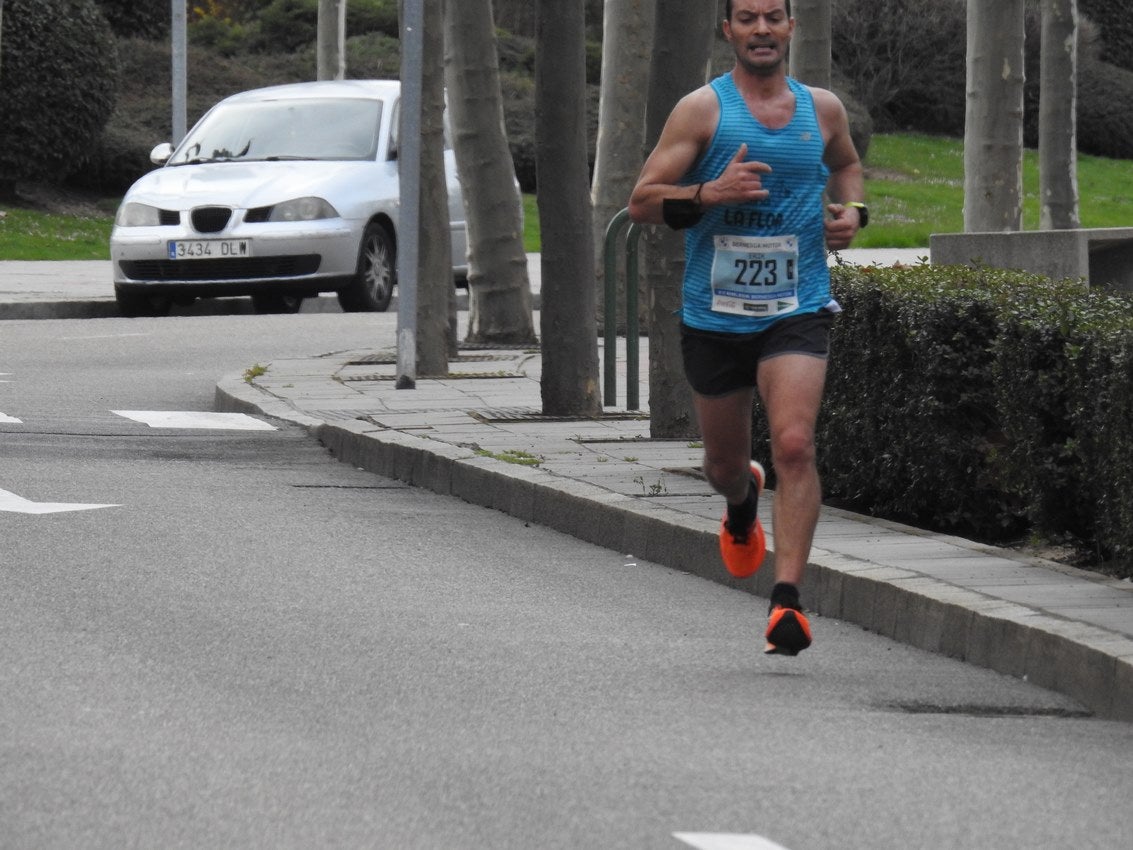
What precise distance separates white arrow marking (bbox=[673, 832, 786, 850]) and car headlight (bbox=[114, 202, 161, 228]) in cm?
1555

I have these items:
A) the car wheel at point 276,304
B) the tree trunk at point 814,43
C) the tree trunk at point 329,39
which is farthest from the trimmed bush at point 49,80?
the tree trunk at point 814,43

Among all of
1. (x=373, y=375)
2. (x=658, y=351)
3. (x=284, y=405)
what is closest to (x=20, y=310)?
(x=373, y=375)

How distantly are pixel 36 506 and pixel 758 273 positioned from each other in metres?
3.90

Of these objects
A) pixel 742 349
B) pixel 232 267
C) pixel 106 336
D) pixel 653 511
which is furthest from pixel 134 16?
pixel 742 349

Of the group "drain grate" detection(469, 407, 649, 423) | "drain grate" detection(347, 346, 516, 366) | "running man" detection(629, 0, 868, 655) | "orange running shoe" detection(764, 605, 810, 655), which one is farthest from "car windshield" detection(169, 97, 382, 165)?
"orange running shoe" detection(764, 605, 810, 655)

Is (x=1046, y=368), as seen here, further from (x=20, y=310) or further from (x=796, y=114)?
(x=20, y=310)

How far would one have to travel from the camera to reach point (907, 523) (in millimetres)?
8930

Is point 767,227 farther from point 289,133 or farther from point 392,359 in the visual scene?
point 289,133

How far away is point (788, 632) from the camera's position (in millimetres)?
6297

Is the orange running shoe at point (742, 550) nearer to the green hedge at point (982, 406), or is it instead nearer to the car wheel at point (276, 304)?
the green hedge at point (982, 406)

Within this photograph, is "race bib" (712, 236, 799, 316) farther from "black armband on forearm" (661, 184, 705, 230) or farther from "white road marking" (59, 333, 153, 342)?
"white road marking" (59, 333, 153, 342)

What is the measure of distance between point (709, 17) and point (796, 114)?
4.17 metres

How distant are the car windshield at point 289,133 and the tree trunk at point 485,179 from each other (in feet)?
9.31

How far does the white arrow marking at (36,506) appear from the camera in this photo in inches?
370
